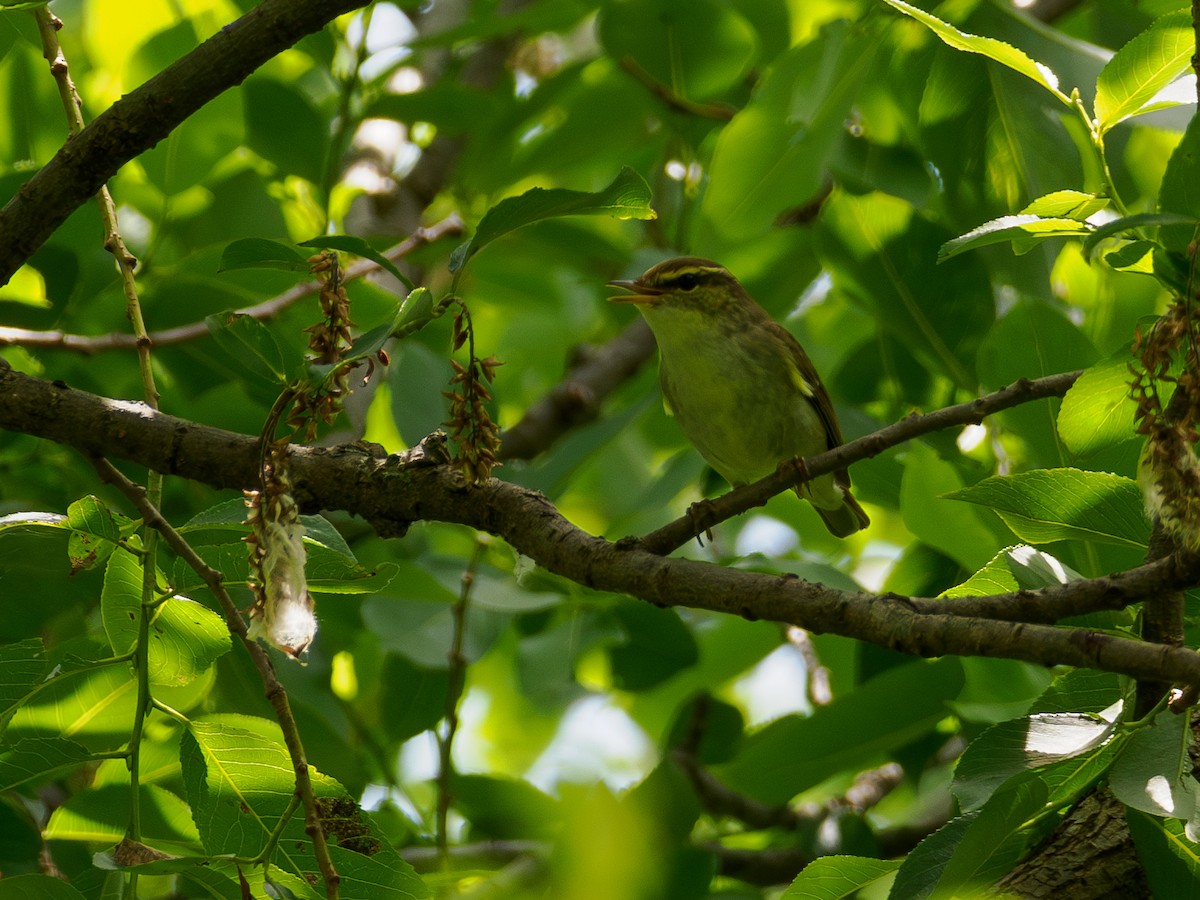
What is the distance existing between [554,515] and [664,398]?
206 cm

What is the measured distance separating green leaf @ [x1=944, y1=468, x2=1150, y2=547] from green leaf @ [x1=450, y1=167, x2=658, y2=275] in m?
0.59

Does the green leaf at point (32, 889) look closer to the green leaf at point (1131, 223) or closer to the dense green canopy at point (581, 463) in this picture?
the dense green canopy at point (581, 463)

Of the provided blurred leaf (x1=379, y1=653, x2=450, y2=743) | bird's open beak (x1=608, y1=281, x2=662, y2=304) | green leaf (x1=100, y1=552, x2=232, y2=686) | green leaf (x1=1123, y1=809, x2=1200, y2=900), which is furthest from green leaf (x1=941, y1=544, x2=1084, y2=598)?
bird's open beak (x1=608, y1=281, x2=662, y2=304)

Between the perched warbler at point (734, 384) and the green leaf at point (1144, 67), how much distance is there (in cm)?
215

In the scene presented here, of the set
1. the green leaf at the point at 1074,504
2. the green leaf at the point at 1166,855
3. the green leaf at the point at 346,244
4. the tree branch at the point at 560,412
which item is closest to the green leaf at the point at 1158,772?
the green leaf at the point at 1166,855

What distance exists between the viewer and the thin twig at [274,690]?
151cm

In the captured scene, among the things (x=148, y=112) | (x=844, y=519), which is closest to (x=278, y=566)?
(x=148, y=112)

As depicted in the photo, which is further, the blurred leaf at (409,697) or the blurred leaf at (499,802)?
the blurred leaf at (409,697)

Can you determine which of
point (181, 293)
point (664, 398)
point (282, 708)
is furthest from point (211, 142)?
point (282, 708)

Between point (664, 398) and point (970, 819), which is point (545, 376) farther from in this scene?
point (970, 819)

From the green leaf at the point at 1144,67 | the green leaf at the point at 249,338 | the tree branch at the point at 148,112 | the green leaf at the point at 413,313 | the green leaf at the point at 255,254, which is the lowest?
the green leaf at the point at 413,313

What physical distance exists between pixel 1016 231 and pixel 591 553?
0.77m

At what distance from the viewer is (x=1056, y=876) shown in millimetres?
1806

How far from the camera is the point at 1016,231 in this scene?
1.57 meters
